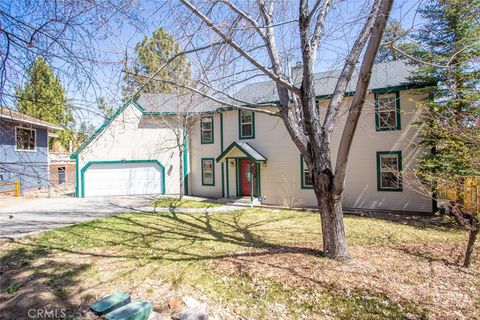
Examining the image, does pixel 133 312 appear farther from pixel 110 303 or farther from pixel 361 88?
pixel 361 88

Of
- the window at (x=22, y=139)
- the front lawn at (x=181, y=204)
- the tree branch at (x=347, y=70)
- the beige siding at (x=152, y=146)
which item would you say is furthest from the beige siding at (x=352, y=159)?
the window at (x=22, y=139)

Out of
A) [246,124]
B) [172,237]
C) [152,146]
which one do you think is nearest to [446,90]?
[246,124]

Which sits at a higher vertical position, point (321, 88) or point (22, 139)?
point (321, 88)

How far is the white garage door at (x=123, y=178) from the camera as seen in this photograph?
16047mm

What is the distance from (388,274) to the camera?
188 inches

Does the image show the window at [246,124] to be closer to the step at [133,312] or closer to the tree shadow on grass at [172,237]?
the tree shadow on grass at [172,237]

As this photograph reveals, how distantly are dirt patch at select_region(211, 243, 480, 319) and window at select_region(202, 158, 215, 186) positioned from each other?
9862 mm

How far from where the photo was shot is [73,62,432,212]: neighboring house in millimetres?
10953

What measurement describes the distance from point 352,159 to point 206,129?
8106mm

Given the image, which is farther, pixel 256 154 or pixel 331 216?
pixel 256 154

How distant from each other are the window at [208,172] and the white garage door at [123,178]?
2.64m

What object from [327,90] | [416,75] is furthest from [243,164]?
[416,75]

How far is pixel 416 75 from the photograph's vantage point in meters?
10.2

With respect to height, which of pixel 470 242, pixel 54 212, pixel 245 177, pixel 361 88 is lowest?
pixel 54 212
